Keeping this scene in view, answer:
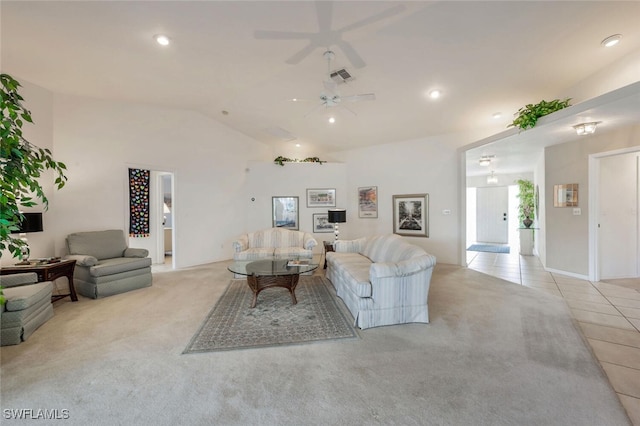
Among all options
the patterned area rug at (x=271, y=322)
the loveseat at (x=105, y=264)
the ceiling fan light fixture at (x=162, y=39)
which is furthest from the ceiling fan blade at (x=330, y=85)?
Result: the loveseat at (x=105, y=264)

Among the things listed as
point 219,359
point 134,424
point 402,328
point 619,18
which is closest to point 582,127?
point 619,18

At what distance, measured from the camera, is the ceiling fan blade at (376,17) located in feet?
8.65

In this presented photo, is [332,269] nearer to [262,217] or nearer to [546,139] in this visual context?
[262,217]

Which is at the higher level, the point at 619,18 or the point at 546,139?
the point at 619,18

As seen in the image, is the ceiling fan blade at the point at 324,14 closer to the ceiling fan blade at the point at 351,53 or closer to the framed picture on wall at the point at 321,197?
the ceiling fan blade at the point at 351,53

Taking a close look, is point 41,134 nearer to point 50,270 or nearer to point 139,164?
point 139,164

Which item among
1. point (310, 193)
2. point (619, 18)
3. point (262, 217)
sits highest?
point (619, 18)

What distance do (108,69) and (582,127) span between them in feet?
22.9

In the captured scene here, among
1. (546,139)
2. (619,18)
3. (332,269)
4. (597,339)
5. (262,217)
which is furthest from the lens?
(262,217)

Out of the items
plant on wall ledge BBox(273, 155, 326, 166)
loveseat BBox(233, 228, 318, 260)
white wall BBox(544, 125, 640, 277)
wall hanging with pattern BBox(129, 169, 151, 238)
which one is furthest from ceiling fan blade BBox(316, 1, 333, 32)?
wall hanging with pattern BBox(129, 169, 151, 238)

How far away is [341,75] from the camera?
3.80 m

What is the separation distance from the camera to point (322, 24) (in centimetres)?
288

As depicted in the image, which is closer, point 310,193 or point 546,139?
point 546,139

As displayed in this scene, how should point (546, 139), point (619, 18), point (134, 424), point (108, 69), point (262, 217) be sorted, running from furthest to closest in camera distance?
point (262, 217)
point (546, 139)
point (108, 69)
point (619, 18)
point (134, 424)
